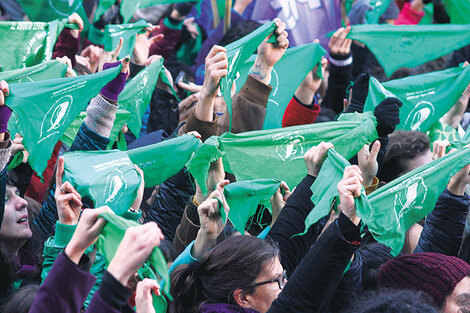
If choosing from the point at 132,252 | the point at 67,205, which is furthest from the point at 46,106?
the point at 132,252

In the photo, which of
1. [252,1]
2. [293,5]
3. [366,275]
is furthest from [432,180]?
[252,1]

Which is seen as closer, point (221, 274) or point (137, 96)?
point (221, 274)

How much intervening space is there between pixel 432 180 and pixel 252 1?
3707 millimetres

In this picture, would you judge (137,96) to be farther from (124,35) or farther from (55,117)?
(55,117)

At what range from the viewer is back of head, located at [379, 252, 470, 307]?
2.88 m

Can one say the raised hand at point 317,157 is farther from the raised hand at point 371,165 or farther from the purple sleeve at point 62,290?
the purple sleeve at point 62,290

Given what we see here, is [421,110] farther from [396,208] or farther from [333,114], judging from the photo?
[396,208]

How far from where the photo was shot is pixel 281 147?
140 inches

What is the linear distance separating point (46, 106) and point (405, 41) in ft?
8.89

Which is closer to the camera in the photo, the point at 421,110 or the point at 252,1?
the point at 421,110

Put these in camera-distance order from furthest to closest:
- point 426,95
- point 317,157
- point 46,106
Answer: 1. point 426,95
2. point 46,106
3. point 317,157

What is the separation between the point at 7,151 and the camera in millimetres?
2896

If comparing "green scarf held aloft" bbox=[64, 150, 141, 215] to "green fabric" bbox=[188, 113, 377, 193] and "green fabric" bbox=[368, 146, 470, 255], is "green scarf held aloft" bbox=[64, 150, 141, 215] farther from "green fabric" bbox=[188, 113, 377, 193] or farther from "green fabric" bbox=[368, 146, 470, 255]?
"green fabric" bbox=[368, 146, 470, 255]

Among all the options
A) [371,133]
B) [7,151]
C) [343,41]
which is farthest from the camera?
[343,41]
